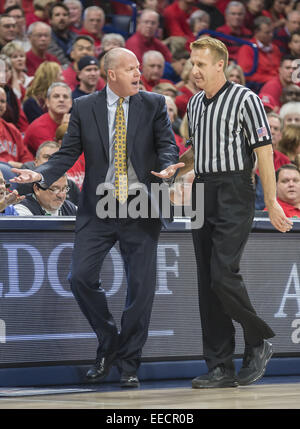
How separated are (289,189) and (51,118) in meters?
2.28

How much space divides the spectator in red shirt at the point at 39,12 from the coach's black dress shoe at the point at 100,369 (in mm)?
6161

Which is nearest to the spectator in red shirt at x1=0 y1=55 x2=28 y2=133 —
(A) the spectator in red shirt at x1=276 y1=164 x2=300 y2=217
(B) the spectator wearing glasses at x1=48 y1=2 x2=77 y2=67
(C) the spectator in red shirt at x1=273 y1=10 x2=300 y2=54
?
(B) the spectator wearing glasses at x1=48 y1=2 x2=77 y2=67

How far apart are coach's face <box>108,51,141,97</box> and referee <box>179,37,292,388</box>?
37 cm

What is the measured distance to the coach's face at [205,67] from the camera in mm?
4602

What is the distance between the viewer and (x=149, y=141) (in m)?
4.79

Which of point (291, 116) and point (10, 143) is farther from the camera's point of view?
point (291, 116)

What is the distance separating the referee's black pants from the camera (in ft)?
14.6

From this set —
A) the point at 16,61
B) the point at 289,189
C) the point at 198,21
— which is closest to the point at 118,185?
the point at 289,189

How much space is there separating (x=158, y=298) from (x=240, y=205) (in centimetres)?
91

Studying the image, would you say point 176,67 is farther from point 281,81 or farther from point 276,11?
point 276,11

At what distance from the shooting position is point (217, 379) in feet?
15.1

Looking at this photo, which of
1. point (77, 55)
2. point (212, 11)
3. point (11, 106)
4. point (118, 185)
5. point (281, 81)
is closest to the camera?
point (118, 185)
